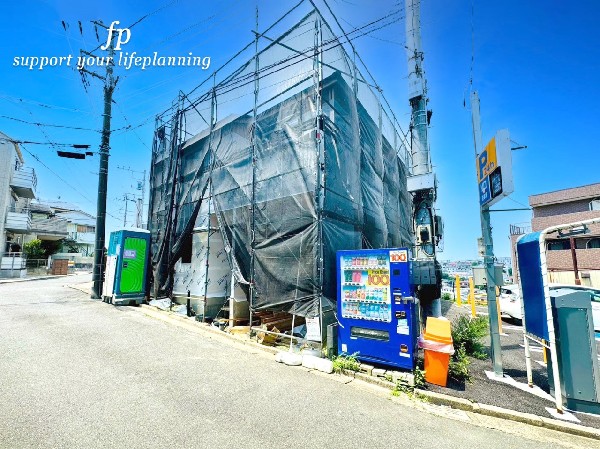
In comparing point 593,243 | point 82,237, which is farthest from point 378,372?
point 82,237

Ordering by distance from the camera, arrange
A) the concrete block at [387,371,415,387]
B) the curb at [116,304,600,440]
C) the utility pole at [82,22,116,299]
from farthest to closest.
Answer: the utility pole at [82,22,116,299]
the concrete block at [387,371,415,387]
the curb at [116,304,600,440]

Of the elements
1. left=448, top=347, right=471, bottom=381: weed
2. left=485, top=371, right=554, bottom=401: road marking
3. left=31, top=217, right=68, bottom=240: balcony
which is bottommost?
left=485, top=371, right=554, bottom=401: road marking

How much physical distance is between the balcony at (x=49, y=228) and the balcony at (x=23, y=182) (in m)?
2.97

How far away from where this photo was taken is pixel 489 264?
200 inches

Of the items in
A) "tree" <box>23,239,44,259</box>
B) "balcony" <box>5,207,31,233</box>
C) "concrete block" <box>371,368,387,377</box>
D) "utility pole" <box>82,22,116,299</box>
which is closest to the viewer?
"concrete block" <box>371,368,387,377</box>

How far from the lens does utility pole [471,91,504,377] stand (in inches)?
184

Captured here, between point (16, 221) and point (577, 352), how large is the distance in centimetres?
3370

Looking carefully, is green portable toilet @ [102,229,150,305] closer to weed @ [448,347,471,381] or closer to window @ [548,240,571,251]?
weed @ [448,347,471,381]

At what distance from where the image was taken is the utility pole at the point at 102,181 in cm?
1146

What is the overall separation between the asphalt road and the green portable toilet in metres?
4.47

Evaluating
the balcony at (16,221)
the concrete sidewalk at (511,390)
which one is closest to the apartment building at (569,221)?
the concrete sidewalk at (511,390)

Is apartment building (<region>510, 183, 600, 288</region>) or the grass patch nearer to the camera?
the grass patch

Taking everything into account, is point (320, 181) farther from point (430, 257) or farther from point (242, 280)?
point (430, 257)

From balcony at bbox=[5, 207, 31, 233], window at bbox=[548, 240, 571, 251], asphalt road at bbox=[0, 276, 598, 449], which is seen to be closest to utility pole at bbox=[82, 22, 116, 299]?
asphalt road at bbox=[0, 276, 598, 449]
